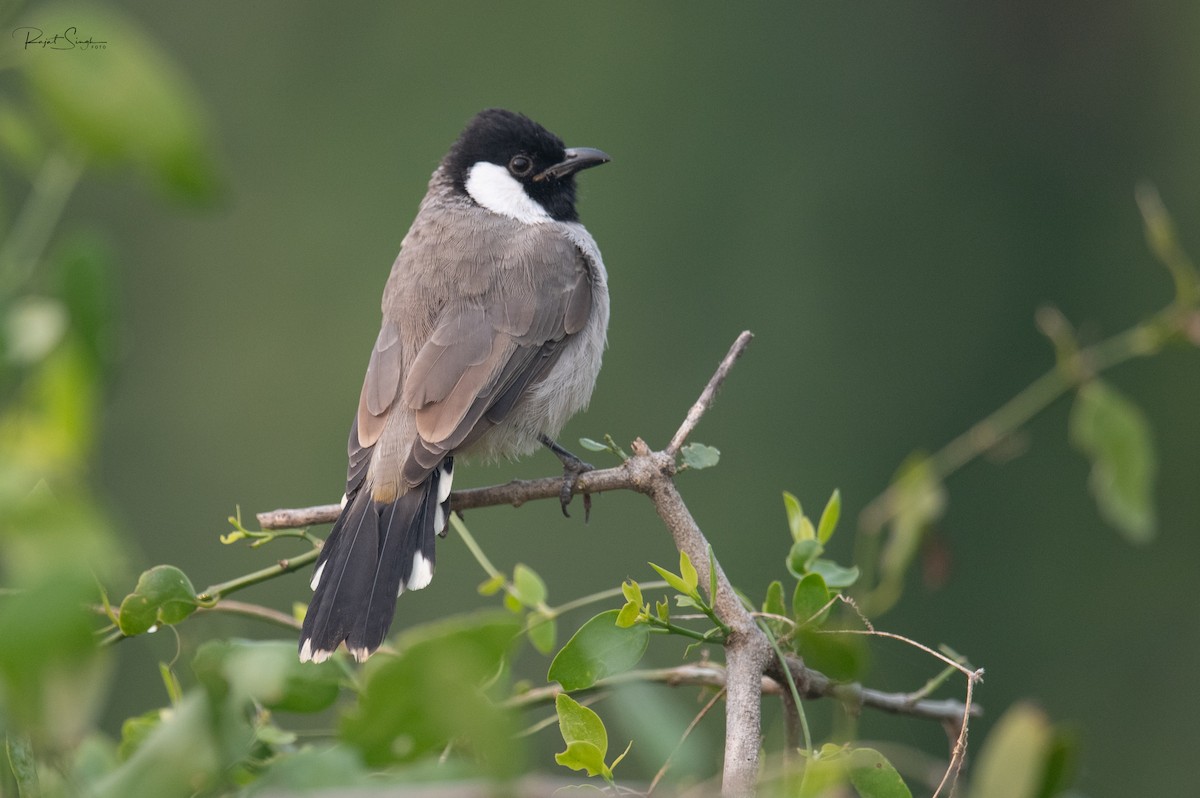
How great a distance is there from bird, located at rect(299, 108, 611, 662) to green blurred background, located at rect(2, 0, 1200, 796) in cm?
320

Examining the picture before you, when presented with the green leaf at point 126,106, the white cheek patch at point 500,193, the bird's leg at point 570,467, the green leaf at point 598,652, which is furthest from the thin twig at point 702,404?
the white cheek patch at point 500,193

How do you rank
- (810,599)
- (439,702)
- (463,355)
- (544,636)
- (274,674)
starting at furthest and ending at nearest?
(463,355) < (544,636) < (810,599) < (274,674) < (439,702)

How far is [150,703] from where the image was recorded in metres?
7.99

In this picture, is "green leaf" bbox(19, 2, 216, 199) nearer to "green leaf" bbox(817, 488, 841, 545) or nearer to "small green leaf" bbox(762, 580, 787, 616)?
"small green leaf" bbox(762, 580, 787, 616)

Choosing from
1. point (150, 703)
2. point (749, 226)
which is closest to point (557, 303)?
point (150, 703)

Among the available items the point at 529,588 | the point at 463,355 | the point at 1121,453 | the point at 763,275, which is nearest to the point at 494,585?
the point at 529,588

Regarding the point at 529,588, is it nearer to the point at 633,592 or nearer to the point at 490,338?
the point at 633,592

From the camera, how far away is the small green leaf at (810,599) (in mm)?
1717

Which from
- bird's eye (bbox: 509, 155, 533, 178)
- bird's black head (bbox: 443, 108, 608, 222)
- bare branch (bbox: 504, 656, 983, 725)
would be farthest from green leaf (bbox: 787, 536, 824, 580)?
bird's eye (bbox: 509, 155, 533, 178)

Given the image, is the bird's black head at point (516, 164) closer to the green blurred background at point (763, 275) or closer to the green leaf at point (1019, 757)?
the green blurred background at point (763, 275)

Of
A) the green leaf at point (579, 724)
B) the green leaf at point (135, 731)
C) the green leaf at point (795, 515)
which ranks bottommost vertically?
the green leaf at point (135, 731)

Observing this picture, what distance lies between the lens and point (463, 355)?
3.62 metres

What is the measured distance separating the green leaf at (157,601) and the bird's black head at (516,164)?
114 inches

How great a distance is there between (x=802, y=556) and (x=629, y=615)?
1.24 ft
